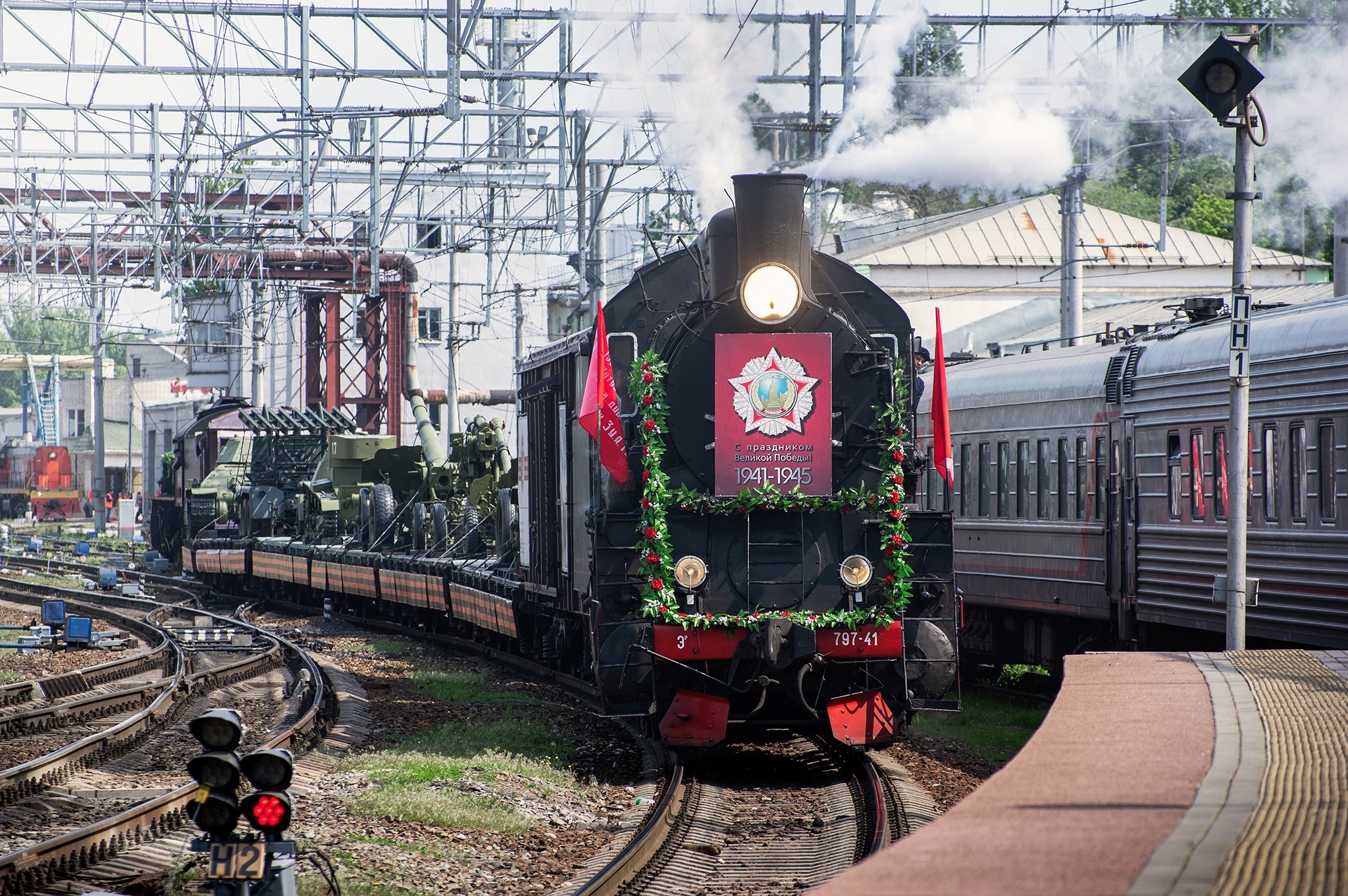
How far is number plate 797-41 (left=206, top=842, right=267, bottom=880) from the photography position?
20.5 ft

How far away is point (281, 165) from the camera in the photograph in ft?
152

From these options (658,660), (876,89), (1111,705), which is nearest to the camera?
(1111,705)

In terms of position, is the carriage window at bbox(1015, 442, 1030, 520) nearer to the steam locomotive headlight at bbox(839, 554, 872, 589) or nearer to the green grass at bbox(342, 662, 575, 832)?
the green grass at bbox(342, 662, 575, 832)

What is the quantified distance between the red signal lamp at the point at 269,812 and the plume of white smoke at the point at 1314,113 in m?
11.9

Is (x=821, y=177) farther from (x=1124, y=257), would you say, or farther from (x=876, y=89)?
(x=1124, y=257)

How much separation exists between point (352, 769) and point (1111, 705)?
574cm

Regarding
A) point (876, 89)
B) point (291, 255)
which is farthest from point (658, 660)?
point (291, 255)

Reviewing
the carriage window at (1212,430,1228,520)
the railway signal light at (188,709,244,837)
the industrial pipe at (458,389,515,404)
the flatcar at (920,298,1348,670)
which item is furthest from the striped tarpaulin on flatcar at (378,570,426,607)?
the industrial pipe at (458,389,515,404)

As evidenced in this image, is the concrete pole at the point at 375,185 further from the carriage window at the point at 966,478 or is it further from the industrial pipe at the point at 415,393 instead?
the carriage window at the point at 966,478

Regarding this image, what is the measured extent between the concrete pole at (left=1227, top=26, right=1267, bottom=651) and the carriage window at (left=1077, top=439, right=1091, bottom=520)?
452 centimetres

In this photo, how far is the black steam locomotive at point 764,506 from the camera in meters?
11.1

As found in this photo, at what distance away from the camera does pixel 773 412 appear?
11.5 metres

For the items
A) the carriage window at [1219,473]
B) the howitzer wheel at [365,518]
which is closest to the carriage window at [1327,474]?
the carriage window at [1219,473]

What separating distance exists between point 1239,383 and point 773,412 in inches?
131
